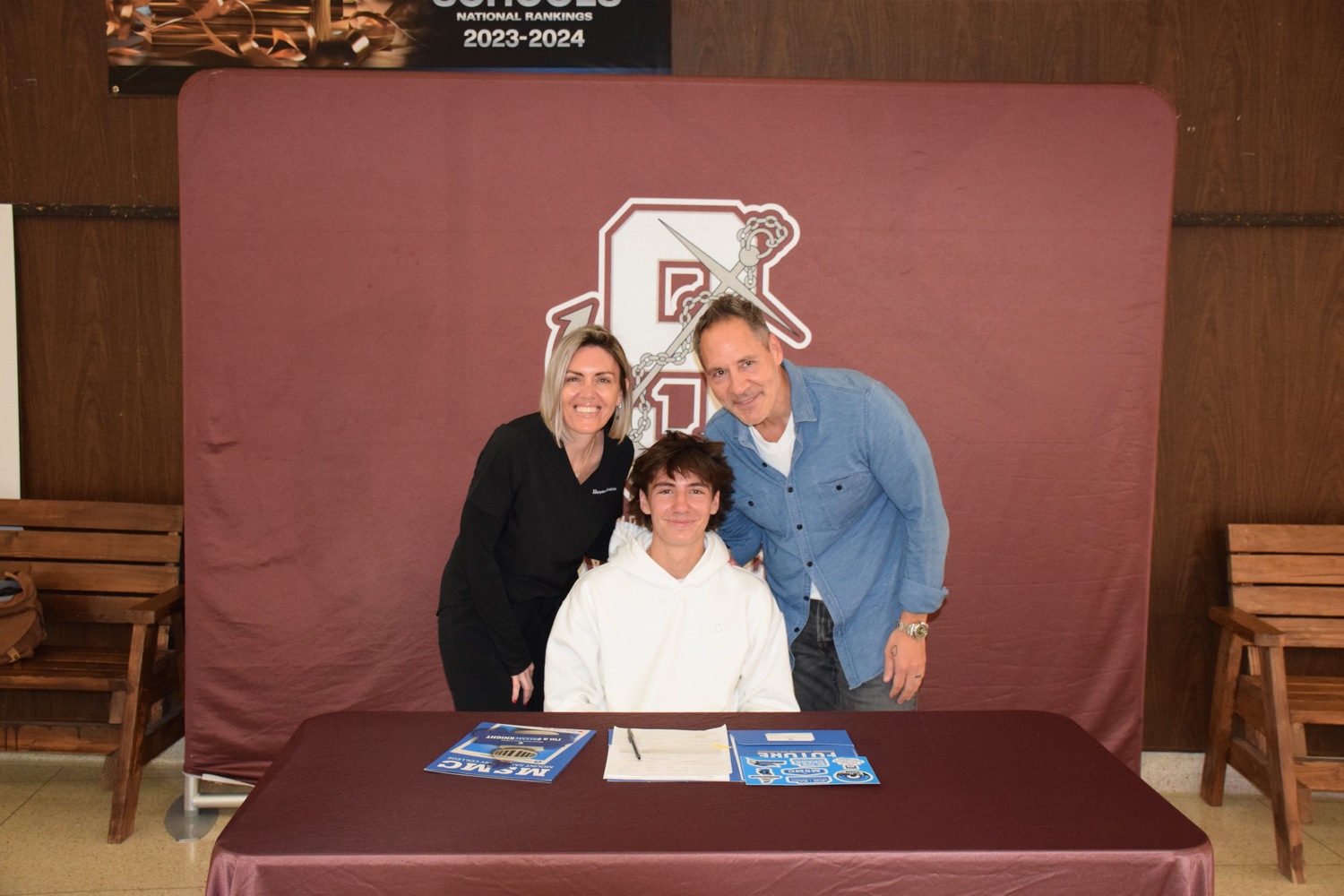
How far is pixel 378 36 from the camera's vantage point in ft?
10.00

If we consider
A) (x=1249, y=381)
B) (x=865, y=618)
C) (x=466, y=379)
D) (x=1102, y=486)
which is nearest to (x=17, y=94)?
(x=466, y=379)

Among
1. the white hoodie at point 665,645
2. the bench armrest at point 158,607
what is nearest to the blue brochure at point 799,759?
the white hoodie at point 665,645

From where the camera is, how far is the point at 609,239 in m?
2.71

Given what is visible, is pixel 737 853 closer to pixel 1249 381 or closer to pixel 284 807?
pixel 284 807

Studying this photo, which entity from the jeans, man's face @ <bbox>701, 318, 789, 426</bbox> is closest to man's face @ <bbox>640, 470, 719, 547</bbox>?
man's face @ <bbox>701, 318, 789, 426</bbox>

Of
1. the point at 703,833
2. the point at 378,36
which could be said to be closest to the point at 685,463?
the point at 703,833

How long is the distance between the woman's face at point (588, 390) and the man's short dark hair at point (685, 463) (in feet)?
0.60

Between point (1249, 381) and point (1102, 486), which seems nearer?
point (1102, 486)

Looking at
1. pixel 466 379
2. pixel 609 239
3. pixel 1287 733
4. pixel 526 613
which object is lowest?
pixel 1287 733

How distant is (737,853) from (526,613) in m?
1.18

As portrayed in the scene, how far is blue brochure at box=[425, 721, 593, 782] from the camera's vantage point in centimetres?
137

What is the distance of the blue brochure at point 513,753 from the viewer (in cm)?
137

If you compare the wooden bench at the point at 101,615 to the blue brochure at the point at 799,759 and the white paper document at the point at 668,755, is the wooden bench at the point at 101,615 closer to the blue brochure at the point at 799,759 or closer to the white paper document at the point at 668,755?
the white paper document at the point at 668,755

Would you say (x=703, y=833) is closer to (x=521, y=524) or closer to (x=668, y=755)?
Result: (x=668, y=755)
